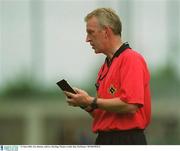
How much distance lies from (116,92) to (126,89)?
120 mm

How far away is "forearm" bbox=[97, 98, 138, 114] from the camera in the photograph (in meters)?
6.10

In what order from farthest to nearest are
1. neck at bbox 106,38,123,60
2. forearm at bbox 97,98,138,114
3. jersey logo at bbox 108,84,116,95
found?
neck at bbox 106,38,123,60, jersey logo at bbox 108,84,116,95, forearm at bbox 97,98,138,114

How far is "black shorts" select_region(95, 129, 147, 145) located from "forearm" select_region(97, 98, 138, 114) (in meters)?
0.21

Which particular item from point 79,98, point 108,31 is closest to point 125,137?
point 79,98

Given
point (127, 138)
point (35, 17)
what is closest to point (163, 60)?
point (35, 17)

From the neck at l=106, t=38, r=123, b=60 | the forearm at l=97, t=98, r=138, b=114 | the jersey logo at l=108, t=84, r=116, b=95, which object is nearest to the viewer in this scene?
the forearm at l=97, t=98, r=138, b=114

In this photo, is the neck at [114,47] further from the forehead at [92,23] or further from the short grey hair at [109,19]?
the forehead at [92,23]

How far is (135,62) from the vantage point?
623cm

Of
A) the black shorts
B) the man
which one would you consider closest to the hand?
the man

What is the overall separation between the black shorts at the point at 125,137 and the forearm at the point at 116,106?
0.69 feet

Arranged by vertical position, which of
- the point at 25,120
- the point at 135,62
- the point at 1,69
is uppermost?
the point at 135,62

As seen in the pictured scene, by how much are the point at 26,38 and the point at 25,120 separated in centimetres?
236

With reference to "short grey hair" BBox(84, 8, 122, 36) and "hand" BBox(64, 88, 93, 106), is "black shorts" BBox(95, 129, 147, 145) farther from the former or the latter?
"short grey hair" BBox(84, 8, 122, 36)

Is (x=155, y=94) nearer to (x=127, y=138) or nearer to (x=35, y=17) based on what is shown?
(x=35, y=17)
